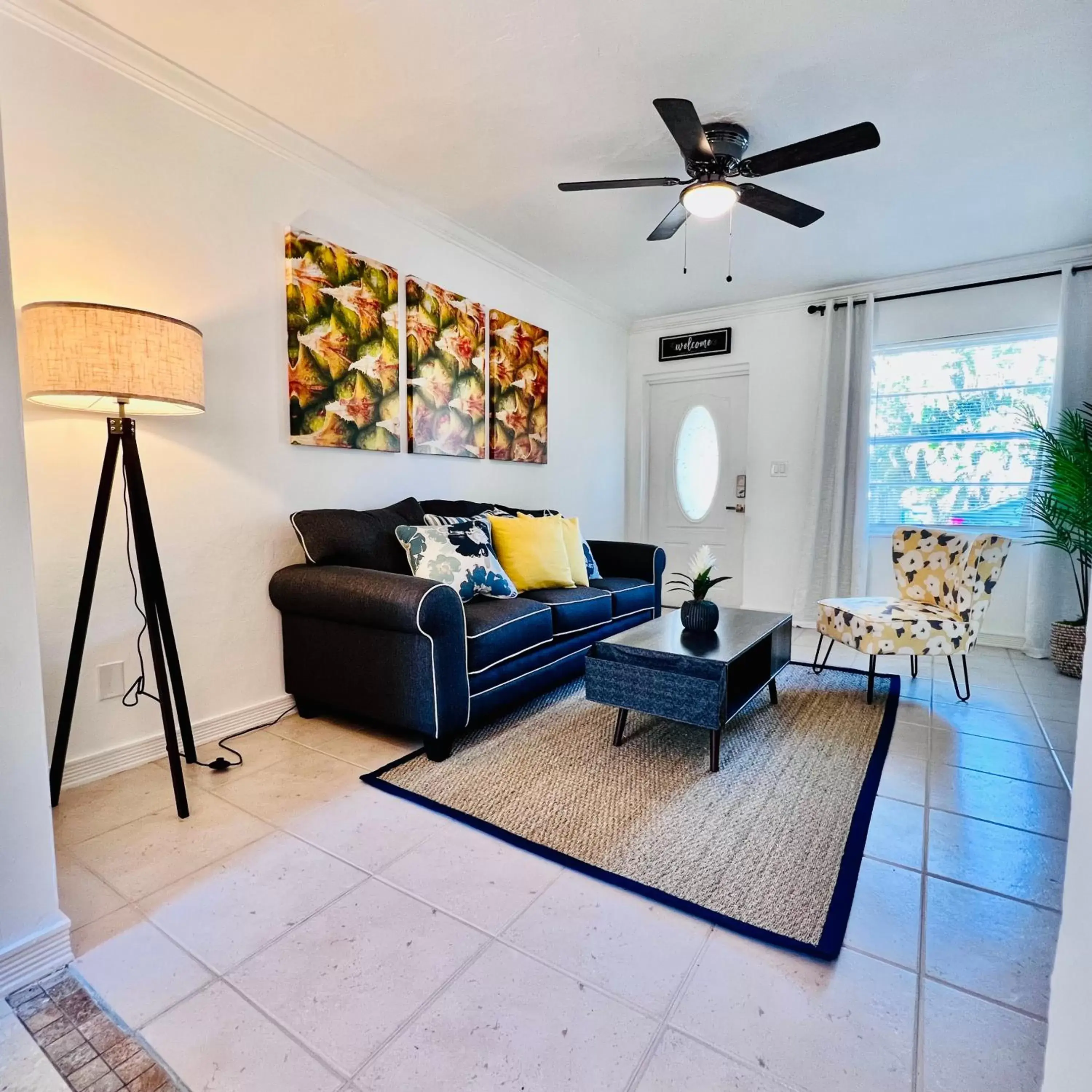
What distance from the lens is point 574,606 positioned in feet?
9.47

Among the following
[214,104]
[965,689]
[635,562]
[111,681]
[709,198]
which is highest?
[214,104]

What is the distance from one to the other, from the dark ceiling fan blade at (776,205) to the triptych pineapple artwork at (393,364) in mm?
1660

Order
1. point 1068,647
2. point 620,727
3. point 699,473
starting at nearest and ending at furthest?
point 620,727 → point 1068,647 → point 699,473

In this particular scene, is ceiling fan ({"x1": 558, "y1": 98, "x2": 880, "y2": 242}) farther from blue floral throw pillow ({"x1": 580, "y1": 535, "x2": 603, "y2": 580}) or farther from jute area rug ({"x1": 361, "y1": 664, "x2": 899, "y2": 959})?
jute area rug ({"x1": 361, "y1": 664, "x2": 899, "y2": 959})

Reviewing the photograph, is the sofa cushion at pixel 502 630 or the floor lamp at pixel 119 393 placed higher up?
the floor lamp at pixel 119 393

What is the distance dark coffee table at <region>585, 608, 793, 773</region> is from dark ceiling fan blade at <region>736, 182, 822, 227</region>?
175cm

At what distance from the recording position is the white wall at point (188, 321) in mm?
1882

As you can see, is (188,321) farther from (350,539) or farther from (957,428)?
(957,428)

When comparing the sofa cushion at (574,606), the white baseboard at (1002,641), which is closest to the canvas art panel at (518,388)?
the sofa cushion at (574,606)

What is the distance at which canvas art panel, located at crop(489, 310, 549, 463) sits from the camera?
3.77 metres

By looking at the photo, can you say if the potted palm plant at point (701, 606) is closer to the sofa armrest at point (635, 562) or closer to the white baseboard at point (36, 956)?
the sofa armrest at point (635, 562)

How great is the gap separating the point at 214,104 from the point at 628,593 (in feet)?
9.30

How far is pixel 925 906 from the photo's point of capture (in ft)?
4.75

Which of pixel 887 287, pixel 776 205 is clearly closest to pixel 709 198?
pixel 776 205
